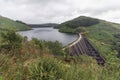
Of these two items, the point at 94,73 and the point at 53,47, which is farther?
the point at 53,47

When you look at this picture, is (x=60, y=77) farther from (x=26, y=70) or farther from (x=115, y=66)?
(x=115, y=66)

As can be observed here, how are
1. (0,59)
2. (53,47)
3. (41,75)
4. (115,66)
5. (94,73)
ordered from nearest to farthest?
(41,75) → (94,73) → (0,59) → (115,66) → (53,47)

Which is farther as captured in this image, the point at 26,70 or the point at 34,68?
the point at 26,70

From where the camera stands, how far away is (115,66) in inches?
521

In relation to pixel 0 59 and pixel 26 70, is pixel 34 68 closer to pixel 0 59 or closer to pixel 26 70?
pixel 26 70

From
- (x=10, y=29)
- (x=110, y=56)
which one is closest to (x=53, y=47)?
(x=10, y=29)

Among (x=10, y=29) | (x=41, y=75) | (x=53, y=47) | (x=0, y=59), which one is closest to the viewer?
(x=41, y=75)

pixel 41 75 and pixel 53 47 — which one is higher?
pixel 41 75

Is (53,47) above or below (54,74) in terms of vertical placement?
below

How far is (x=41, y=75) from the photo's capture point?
10.5 m

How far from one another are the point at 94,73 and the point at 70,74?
130cm

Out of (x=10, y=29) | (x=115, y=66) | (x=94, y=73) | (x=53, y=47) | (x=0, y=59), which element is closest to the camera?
(x=94, y=73)

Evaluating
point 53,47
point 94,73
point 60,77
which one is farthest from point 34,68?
point 53,47

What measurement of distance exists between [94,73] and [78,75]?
35.2 inches
